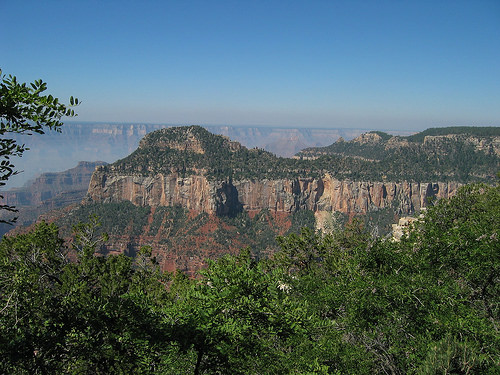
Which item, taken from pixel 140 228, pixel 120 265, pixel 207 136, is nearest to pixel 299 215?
pixel 207 136

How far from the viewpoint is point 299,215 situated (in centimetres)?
11975

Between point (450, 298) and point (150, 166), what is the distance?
112476 mm

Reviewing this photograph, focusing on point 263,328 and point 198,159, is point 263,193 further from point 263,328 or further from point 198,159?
point 263,328

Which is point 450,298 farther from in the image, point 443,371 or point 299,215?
point 299,215

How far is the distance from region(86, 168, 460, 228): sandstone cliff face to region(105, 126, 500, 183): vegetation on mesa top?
9.97 feet

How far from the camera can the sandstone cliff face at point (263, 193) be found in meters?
111

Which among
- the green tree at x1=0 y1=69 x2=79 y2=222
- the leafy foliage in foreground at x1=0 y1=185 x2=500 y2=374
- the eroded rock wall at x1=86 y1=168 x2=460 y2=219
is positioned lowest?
the eroded rock wall at x1=86 y1=168 x2=460 y2=219

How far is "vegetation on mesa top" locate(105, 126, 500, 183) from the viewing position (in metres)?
116

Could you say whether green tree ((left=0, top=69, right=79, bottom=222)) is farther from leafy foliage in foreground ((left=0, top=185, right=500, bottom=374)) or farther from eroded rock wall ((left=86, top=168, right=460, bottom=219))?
eroded rock wall ((left=86, top=168, right=460, bottom=219))

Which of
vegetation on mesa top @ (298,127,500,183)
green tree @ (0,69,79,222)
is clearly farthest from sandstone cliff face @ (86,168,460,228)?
green tree @ (0,69,79,222)

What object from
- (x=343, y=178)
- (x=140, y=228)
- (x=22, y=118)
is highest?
(x=22, y=118)

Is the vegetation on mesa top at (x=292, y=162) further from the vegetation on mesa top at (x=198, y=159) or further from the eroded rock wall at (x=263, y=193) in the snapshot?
the eroded rock wall at (x=263, y=193)

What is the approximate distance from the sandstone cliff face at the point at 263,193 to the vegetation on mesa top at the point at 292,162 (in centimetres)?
304

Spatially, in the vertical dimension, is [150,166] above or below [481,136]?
below
